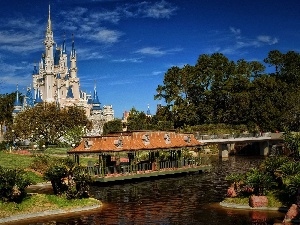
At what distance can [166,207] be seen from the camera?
2861cm

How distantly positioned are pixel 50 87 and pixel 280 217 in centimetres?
12655

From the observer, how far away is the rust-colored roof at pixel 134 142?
4125 centimetres

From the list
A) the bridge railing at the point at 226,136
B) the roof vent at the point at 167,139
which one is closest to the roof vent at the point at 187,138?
the roof vent at the point at 167,139

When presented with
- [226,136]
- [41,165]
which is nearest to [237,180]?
[41,165]

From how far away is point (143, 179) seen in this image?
143 feet

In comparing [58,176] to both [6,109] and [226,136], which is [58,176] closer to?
[226,136]

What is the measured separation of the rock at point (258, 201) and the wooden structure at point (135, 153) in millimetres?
16051

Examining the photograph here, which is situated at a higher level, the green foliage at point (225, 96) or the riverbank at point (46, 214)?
the green foliage at point (225, 96)

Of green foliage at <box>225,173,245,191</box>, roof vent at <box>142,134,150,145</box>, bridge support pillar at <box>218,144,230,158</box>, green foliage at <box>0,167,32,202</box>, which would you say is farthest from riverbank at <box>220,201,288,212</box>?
bridge support pillar at <box>218,144,230,158</box>

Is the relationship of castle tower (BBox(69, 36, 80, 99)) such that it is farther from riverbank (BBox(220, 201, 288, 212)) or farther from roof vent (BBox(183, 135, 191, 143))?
riverbank (BBox(220, 201, 288, 212))

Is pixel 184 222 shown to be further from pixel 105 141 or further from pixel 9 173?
pixel 105 141

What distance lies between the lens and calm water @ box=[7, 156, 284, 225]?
967 inches

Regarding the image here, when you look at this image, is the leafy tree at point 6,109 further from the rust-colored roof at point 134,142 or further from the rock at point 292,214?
the rock at point 292,214

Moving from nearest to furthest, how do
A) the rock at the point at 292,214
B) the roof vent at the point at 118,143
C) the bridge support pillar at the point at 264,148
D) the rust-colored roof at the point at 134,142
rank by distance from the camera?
the rock at the point at 292,214, the rust-colored roof at the point at 134,142, the roof vent at the point at 118,143, the bridge support pillar at the point at 264,148
